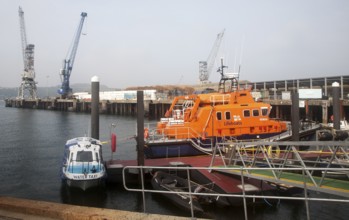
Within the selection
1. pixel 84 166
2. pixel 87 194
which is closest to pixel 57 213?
pixel 84 166

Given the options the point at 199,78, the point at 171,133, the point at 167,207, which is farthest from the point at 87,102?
the point at 167,207

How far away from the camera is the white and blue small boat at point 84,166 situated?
47.7ft

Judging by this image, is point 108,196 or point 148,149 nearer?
point 108,196

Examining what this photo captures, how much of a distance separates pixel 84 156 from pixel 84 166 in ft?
2.12

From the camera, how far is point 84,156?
605 inches

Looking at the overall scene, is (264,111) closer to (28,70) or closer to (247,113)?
(247,113)

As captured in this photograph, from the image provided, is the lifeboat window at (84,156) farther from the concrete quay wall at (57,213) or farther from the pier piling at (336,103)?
the pier piling at (336,103)

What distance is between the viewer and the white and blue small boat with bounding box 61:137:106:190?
14.5 m

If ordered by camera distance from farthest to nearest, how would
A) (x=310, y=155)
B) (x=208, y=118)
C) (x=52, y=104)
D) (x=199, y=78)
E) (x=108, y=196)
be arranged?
(x=199, y=78), (x=52, y=104), (x=208, y=118), (x=310, y=155), (x=108, y=196)

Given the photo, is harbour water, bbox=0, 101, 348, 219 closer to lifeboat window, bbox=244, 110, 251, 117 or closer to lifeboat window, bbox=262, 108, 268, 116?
lifeboat window, bbox=244, 110, 251, 117

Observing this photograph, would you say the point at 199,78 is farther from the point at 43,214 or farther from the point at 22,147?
the point at 43,214

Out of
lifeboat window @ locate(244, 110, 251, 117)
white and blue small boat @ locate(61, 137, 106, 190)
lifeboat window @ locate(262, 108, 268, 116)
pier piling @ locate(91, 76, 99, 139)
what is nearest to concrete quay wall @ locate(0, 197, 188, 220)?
white and blue small boat @ locate(61, 137, 106, 190)

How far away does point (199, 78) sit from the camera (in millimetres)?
134375

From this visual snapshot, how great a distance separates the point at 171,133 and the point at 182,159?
2.37 meters
